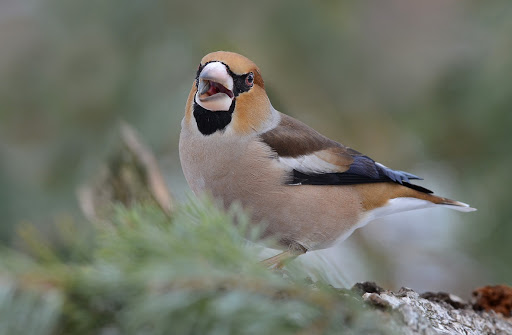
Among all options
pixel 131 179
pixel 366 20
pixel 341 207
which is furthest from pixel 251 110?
pixel 366 20

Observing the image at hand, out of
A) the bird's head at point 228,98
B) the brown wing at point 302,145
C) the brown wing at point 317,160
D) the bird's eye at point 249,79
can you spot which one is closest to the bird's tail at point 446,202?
the brown wing at point 317,160

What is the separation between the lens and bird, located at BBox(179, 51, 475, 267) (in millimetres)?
1771

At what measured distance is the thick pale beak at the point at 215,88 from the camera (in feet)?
5.51

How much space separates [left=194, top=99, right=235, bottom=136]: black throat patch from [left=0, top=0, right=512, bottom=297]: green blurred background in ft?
1.39

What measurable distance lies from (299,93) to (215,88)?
1085mm

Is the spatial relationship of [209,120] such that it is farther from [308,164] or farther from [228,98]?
[308,164]

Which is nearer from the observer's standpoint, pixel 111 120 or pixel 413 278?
pixel 111 120

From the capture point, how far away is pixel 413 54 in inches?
116

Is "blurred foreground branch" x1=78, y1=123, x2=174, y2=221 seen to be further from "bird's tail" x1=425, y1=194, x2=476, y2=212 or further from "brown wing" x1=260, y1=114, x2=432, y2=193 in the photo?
"bird's tail" x1=425, y1=194, x2=476, y2=212

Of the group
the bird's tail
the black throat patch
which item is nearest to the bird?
the black throat patch

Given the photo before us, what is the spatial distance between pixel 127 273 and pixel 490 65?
1.96 meters

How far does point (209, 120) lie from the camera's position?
1837 millimetres

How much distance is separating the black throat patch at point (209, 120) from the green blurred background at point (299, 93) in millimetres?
424

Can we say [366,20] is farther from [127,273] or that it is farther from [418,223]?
[127,273]
